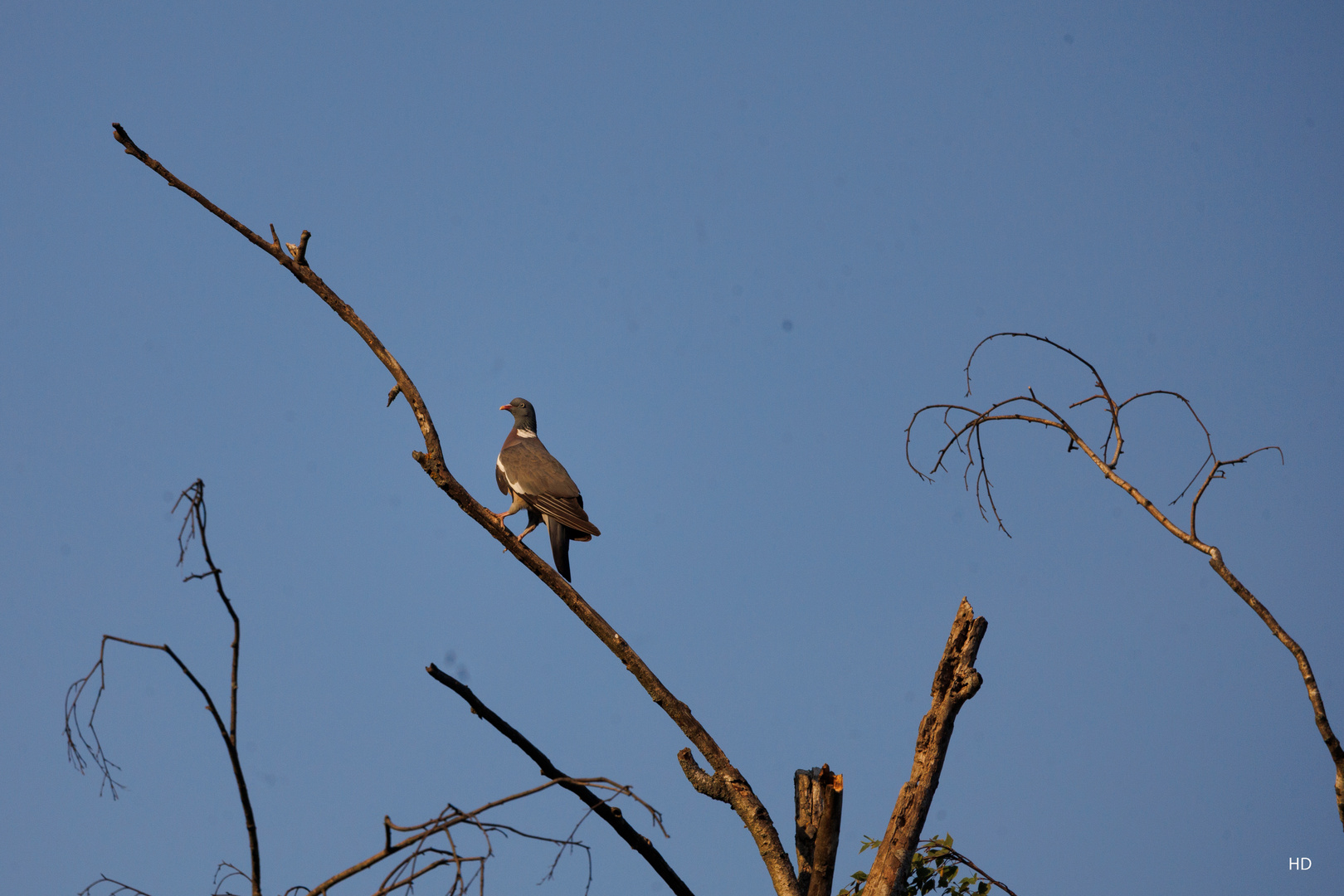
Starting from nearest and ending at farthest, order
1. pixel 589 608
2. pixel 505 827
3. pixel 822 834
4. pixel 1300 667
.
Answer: pixel 505 827
pixel 1300 667
pixel 822 834
pixel 589 608

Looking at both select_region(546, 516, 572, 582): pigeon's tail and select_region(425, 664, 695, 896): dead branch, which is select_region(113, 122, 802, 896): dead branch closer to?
select_region(425, 664, 695, 896): dead branch

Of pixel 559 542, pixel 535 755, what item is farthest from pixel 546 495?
pixel 535 755

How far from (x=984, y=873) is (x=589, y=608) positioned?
83.2 inches

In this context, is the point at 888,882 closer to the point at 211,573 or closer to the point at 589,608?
the point at 589,608

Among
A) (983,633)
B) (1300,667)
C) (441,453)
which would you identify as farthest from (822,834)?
(441,453)

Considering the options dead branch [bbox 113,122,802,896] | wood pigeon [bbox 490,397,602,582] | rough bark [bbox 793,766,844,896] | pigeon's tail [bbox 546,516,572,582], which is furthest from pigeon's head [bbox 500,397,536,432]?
rough bark [bbox 793,766,844,896]

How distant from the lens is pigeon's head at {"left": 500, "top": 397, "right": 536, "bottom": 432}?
8703mm

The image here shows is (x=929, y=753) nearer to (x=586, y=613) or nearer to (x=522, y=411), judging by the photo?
(x=586, y=613)

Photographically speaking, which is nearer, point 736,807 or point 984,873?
point 736,807

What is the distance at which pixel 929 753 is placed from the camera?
408 centimetres

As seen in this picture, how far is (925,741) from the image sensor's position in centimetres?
411

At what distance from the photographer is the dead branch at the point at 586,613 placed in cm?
409

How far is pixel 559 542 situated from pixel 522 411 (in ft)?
8.22

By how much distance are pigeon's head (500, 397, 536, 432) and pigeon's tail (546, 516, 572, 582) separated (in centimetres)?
231
